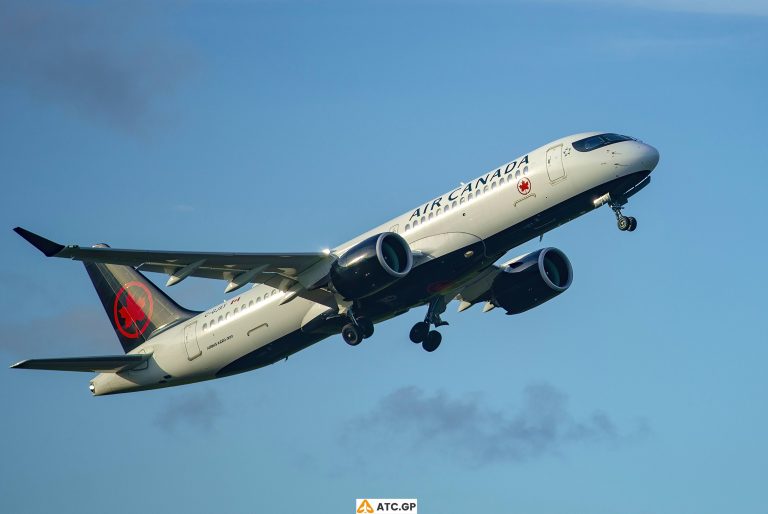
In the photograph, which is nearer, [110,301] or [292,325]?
[292,325]

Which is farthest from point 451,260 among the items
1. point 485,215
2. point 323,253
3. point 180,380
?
point 180,380

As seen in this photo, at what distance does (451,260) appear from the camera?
170ft

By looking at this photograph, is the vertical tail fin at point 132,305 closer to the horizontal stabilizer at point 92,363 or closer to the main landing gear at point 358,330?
the horizontal stabilizer at point 92,363

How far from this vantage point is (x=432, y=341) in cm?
5891

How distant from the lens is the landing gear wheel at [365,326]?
54094 millimetres

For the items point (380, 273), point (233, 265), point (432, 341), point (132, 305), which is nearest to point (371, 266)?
point (380, 273)

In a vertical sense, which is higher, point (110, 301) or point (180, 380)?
point (110, 301)

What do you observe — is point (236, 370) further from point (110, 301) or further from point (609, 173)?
point (609, 173)

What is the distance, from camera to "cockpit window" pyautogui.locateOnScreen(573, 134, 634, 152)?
1976 inches

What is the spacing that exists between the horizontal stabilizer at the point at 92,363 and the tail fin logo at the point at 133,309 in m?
2.50

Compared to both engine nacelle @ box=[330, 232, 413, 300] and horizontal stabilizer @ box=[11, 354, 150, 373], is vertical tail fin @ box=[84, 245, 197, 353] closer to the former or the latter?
horizontal stabilizer @ box=[11, 354, 150, 373]

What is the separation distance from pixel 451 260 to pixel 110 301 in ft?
66.8

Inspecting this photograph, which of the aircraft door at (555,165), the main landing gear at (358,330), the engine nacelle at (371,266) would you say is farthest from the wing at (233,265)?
the aircraft door at (555,165)

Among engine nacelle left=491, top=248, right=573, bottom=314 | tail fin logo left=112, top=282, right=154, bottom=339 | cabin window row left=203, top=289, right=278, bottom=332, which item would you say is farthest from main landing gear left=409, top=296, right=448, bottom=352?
tail fin logo left=112, top=282, right=154, bottom=339
